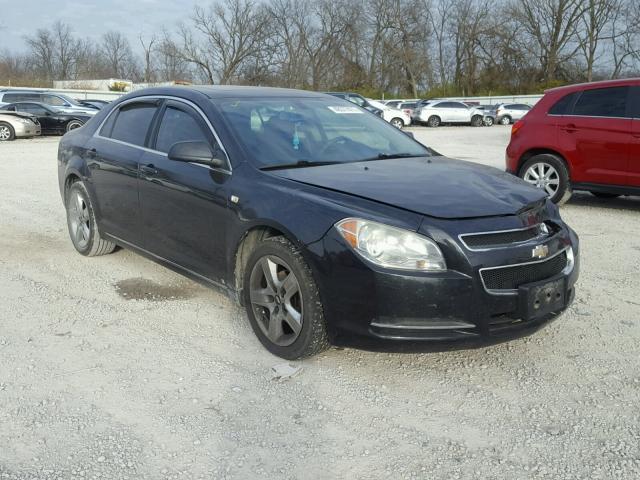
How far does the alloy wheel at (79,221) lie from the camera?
5.92 m

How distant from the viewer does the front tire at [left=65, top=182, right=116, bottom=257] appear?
5.77 m

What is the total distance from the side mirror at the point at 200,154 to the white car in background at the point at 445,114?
34.2m

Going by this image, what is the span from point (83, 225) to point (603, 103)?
6.23 meters

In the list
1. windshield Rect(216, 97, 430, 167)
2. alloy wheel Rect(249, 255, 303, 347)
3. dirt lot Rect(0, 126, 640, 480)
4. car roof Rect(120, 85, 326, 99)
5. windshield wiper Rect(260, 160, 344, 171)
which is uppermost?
car roof Rect(120, 85, 326, 99)

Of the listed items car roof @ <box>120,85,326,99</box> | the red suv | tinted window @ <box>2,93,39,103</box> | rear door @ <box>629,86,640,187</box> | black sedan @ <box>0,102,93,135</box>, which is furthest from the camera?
tinted window @ <box>2,93,39,103</box>

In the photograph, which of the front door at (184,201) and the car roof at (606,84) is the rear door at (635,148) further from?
the front door at (184,201)

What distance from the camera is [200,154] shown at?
4.07m

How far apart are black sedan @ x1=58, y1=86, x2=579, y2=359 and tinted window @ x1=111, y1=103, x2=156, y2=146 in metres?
0.02

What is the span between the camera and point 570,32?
64.9 meters

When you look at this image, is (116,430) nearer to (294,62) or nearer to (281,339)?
(281,339)

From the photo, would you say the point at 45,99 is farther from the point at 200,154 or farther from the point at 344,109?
the point at 200,154

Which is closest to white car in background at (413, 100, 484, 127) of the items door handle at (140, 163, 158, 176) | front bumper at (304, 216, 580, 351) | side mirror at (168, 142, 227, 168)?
door handle at (140, 163, 158, 176)

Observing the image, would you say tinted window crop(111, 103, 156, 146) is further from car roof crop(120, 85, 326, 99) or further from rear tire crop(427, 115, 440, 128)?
rear tire crop(427, 115, 440, 128)

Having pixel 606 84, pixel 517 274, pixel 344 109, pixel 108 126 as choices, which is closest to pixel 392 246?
pixel 517 274
